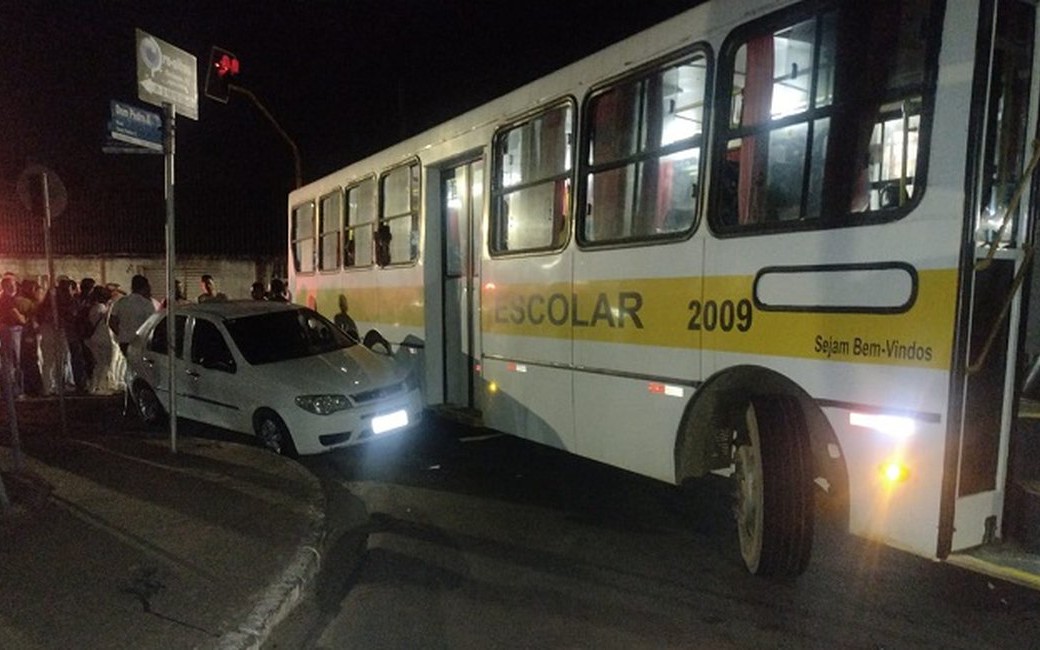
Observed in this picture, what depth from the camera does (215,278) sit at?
2219 cm

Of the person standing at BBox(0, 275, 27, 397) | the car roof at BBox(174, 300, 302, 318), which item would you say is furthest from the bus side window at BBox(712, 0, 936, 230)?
the person standing at BBox(0, 275, 27, 397)

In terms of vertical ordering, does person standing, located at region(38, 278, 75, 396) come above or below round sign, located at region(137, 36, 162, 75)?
below

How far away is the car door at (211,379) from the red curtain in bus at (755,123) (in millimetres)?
5411

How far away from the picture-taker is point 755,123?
4.32m

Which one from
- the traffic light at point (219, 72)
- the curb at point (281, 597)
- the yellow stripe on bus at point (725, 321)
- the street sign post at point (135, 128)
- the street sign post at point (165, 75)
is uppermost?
the traffic light at point (219, 72)

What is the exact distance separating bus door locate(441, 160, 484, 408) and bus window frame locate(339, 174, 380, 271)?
1.60 meters

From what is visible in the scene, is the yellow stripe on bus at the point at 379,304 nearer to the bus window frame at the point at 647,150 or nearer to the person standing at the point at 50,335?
the bus window frame at the point at 647,150

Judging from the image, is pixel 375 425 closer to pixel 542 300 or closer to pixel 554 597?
pixel 542 300

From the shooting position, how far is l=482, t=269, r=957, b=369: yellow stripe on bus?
11.4ft

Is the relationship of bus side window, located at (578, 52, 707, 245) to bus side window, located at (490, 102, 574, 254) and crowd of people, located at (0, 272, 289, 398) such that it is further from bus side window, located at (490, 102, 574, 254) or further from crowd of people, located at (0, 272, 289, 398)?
crowd of people, located at (0, 272, 289, 398)

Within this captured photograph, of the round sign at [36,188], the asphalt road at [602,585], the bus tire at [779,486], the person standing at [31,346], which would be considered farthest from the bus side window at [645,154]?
the person standing at [31,346]

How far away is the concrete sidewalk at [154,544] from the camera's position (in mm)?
3916

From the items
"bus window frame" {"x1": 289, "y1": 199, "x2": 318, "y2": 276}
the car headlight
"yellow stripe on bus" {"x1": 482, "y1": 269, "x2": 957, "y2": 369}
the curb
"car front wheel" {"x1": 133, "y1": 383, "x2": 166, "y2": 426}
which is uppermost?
"bus window frame" {"x1": 289, "y1": 199, "x2": 318, "y2": 276}

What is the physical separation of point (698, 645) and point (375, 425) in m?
4.40
